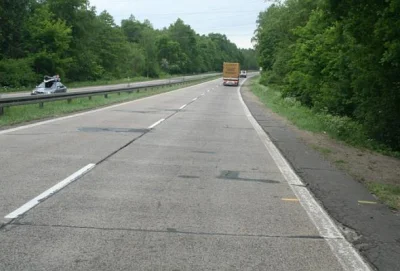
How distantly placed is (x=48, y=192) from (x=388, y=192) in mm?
A: 5224

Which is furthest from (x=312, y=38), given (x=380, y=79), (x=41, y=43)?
(x=41, y=43)

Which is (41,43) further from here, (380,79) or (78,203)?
(78,203)

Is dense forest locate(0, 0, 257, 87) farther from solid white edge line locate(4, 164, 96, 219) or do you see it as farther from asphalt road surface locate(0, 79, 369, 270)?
solid white edge line locate(4, 164, 96, 219)

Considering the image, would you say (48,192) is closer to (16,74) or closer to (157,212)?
(157,212)

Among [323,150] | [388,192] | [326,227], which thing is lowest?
[323,150]

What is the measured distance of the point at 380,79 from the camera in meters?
15.8

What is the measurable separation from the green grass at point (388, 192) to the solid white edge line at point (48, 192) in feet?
15.8

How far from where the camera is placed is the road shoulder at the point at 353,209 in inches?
205

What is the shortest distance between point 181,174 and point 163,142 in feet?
13.9

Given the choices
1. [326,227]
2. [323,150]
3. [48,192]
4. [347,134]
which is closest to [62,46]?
[347,134]

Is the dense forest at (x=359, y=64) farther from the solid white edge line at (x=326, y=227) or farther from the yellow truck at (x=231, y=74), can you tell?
the yellow truck at (x=231, y=74)

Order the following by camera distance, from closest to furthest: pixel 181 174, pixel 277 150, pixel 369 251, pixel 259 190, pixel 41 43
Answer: pixel 369 251 → pixel 259 190 → pixel 181 174 → pixel 277 150 → pixel 41 43

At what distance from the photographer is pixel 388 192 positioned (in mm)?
7930

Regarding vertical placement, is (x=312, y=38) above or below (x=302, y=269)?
above
